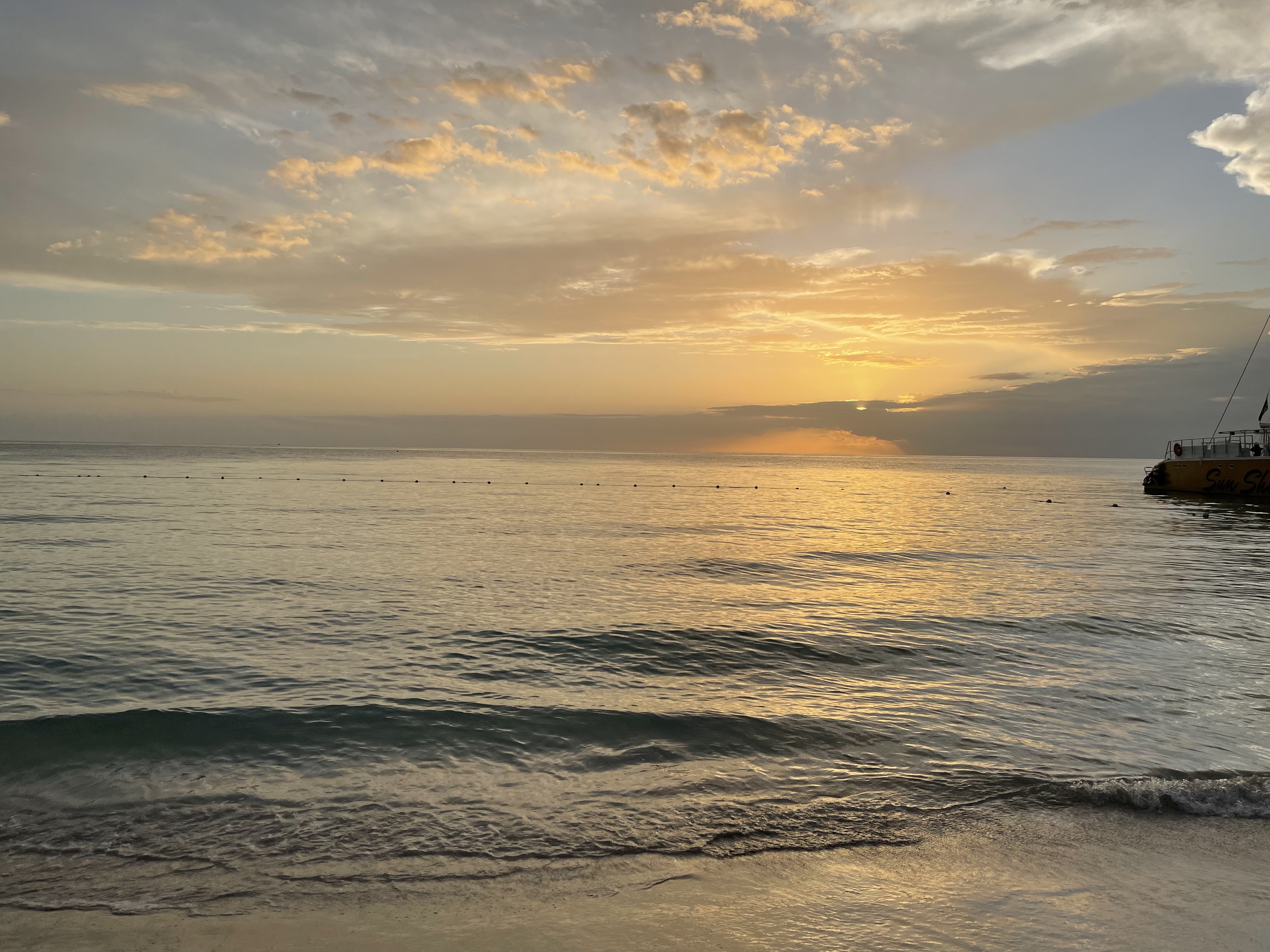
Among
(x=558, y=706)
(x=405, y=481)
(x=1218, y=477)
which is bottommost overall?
→ (x=558, y=706)

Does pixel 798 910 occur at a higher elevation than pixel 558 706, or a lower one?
higher

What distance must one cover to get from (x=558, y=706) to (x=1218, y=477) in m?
84.4

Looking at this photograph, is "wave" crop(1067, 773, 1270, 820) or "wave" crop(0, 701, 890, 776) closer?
"wave" crop(1067, 773, 1270, 820)

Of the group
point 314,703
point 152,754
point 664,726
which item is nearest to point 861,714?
point 664,726

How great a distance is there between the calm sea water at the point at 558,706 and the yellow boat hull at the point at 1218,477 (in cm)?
4423

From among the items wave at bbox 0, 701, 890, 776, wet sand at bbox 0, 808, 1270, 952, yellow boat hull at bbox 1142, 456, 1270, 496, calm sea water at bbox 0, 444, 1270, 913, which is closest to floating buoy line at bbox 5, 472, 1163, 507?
yellow boat hull at bbox 1142, 456, 1270, 496

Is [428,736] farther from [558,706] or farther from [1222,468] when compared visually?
[1222,468]

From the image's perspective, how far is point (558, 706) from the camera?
13.4 m

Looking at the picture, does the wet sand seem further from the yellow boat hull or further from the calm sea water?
the yellow boat hull

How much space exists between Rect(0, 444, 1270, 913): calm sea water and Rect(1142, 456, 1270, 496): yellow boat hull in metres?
44.2

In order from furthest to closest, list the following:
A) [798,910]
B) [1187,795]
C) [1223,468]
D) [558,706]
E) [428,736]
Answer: [1223,468] < [558,706] < [428,736] < [1187,795] < [798,910]

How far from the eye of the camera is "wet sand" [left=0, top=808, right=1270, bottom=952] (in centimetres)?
620

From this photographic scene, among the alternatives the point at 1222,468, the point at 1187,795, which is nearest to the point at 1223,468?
the point at 1222,468

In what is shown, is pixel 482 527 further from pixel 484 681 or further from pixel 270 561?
pixel 484 681
